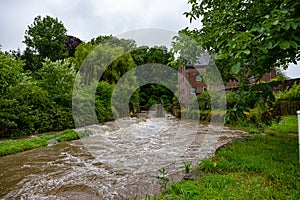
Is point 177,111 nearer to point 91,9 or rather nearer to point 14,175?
point 91,9

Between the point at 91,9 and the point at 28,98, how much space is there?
5.06m

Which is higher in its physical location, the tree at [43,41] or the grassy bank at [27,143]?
the tree at [43,41]

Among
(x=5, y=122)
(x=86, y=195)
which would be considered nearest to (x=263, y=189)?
(x=86, y=195)

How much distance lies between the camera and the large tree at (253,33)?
183cm

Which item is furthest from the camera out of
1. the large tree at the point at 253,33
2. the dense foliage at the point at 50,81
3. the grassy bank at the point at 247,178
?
the dense foliage at the point at 50,81

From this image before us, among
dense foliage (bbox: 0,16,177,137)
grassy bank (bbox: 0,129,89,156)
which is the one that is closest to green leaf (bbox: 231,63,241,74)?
dense foliage (bbox: 0,16,177,137)

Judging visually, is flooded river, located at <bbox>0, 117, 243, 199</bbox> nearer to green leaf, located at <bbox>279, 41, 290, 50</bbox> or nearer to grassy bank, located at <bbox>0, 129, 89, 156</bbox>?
grassy bank, located at <bbox>0, 129, 89, 156</bbox>

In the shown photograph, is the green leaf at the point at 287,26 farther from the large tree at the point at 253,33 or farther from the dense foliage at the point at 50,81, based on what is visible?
the dense foliage at the point at 50,81

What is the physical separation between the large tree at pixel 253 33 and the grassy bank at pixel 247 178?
1.27 m

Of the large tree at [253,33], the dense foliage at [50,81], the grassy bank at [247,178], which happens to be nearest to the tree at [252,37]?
the large tree at [253,33]

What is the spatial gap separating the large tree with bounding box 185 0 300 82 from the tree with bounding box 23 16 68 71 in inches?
844

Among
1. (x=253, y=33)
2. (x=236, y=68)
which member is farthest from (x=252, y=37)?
(x=236, y=68)

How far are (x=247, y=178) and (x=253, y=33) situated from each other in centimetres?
186

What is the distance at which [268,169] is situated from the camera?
2.66 metres
